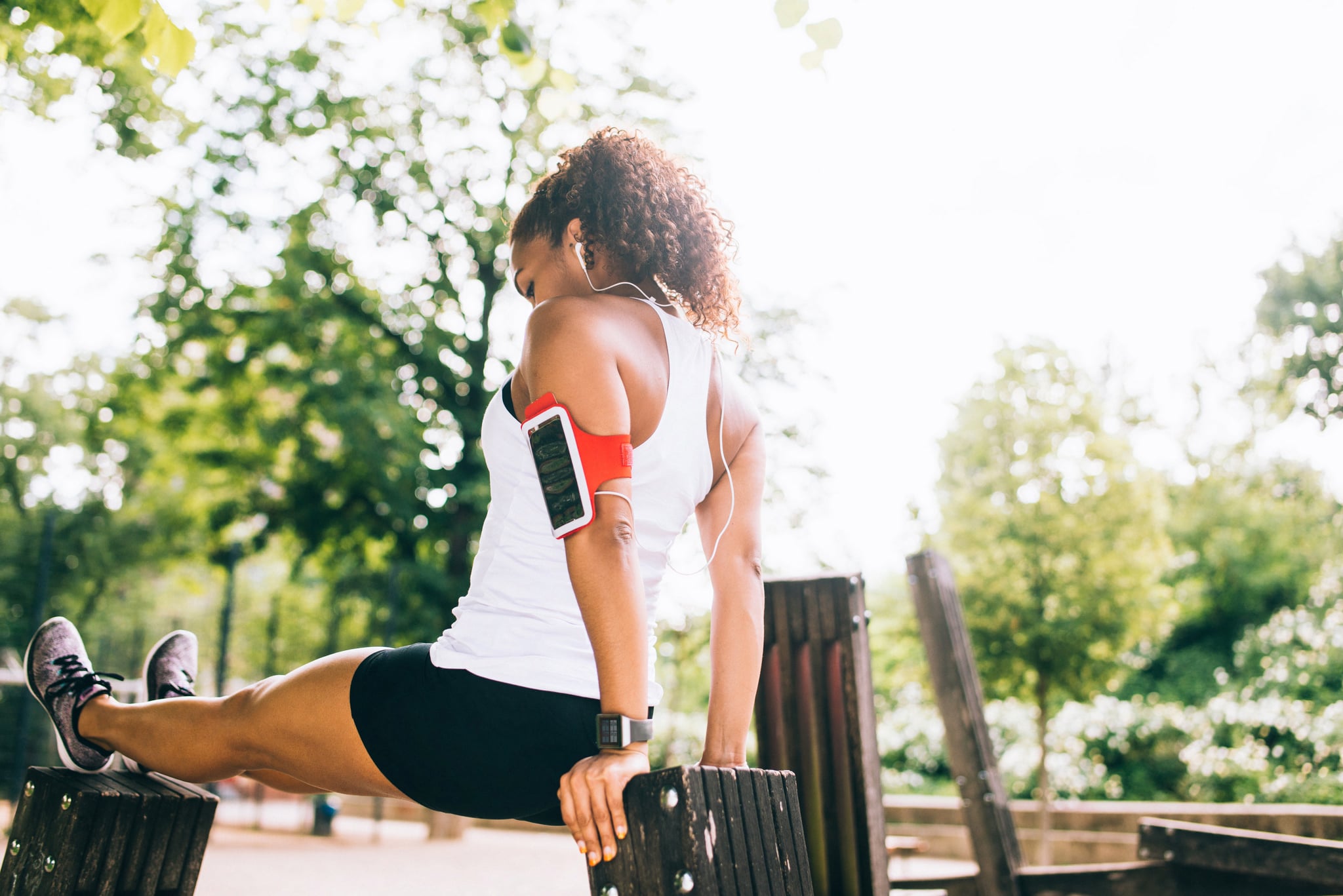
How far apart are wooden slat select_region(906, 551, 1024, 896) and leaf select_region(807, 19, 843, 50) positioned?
2190mm

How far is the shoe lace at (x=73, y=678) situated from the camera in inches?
88.7

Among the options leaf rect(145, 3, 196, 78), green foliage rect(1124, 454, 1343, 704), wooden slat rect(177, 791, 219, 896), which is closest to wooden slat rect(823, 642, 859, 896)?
wooden slat rect(177, 791, 219, 896)

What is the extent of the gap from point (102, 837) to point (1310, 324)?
13.2 meters

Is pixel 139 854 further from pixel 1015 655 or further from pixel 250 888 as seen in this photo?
pixel 1015 655

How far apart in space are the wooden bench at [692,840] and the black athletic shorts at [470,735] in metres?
0.22

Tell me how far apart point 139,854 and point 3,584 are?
17958 millimetres

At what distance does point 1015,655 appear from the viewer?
11.8m

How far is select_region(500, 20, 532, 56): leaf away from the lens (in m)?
3.78

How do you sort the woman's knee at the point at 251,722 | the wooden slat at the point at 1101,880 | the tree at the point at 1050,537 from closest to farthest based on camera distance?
the woman's knee at the point at 251,722 → the wooden slat at the point at 1101,880 → the tree at the point at 1050,537

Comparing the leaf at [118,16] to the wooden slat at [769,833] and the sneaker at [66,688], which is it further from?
the wooden slat at [769,833]

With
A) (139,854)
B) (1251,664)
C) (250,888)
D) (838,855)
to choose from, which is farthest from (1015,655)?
(139,854)

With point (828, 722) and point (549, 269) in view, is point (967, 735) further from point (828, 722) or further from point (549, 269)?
point (549, 269)

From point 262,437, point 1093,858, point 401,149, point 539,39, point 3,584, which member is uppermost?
point 539,39

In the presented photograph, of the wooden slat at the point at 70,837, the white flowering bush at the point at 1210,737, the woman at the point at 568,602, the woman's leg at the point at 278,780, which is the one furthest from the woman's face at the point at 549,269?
the white flowering bush at the point at 1210,737
